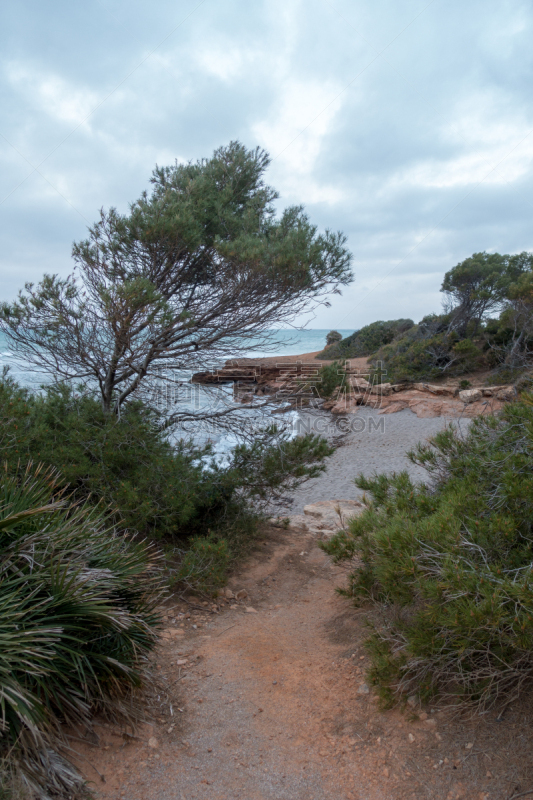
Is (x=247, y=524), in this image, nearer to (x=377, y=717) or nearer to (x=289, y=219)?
(x=377, y=717)

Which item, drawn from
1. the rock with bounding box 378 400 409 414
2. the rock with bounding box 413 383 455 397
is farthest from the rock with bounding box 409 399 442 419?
the rock with bounding box 413 383 455 397

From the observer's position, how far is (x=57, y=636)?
2.32 m

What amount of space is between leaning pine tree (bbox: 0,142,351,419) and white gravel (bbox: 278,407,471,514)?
5286mm

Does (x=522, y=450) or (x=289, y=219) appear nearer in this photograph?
(x=522, y=450)

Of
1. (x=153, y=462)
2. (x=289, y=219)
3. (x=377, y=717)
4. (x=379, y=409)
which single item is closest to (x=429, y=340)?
(x=379, y=409)

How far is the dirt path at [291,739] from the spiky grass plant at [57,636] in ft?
0.92

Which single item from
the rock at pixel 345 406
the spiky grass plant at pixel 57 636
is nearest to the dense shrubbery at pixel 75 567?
the spiky grass plant at pixel 57 636

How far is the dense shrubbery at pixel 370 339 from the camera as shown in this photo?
34.0m

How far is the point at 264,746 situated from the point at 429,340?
2215cm

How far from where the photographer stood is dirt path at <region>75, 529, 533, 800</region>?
2346 mm

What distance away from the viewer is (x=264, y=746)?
2760 mm

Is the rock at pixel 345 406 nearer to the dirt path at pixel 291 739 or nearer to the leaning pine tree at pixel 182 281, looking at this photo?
the leaning pine tree at pixel 182 281

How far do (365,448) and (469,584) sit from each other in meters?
13.7

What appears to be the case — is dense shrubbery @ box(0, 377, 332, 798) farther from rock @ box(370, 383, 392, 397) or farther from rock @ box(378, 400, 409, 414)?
rock @ box(370, 383, 392, 397)
